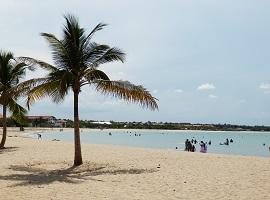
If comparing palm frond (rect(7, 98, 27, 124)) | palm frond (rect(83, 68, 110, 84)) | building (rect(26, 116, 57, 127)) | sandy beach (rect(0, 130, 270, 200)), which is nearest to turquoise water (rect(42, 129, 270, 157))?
building (rect(26, 116, 57, 127))

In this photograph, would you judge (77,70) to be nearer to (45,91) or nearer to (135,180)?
(45,91)

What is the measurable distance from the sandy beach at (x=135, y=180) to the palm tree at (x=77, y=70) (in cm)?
220

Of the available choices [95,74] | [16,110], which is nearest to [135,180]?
[95,74]

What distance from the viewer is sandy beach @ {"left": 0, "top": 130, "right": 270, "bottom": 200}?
1034 cm

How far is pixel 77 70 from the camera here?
52.4 ft

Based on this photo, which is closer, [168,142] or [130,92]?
[130,92]

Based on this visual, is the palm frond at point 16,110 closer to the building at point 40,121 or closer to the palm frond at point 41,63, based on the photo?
the palm frond at point 41,63

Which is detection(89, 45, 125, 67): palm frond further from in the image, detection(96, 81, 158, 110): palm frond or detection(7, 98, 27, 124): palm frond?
detection(7, 98, 27, 124): palm frond

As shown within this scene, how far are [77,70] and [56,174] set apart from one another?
3.85m

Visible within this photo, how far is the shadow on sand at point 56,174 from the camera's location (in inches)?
488

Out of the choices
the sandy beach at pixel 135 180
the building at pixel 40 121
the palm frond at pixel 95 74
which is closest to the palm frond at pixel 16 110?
the sandy beach at pixel 135 180

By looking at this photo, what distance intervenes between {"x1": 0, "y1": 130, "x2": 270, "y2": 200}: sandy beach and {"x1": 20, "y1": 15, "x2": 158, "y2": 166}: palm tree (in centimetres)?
220

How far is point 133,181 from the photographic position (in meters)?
12.5

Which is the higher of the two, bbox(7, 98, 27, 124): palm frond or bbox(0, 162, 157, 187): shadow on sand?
bbox(7, 98, 27, 124): palm frond
